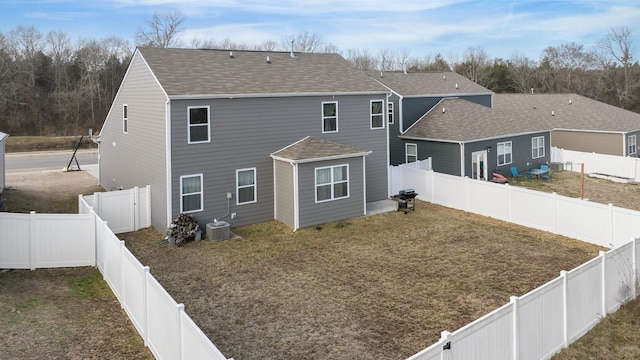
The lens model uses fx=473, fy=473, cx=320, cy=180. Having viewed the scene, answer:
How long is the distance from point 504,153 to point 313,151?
13847mm

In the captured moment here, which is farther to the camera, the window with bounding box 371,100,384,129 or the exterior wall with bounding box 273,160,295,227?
the window with bounding box 371,100,384,129

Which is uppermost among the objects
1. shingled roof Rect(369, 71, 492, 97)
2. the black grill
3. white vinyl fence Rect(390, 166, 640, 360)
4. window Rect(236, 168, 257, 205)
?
shingled roof Rect(369, 71, 492, 97)

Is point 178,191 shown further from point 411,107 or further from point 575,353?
point 411,107

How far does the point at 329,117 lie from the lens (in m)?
20.5

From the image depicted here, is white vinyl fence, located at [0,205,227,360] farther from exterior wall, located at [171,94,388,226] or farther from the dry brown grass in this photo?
exterior wall, located at [171,94,388,226]

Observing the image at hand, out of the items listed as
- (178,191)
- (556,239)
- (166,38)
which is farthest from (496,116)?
(166,38)

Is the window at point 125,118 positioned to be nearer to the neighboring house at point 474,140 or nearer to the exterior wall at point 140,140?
the exterior wall at point 140,140

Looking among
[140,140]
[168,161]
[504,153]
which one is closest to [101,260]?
[168,161]

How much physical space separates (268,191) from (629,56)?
214 feet

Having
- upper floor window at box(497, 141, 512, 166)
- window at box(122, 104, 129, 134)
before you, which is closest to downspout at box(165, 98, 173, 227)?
window at box(122, 104, 129, 134)

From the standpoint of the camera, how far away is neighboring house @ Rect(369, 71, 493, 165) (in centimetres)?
2781

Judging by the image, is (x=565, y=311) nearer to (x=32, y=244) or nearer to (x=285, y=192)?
(x=285, y=192)

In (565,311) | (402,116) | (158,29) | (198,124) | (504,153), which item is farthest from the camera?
(158,29)

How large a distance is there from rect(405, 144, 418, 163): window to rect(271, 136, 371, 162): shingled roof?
8.33 m
